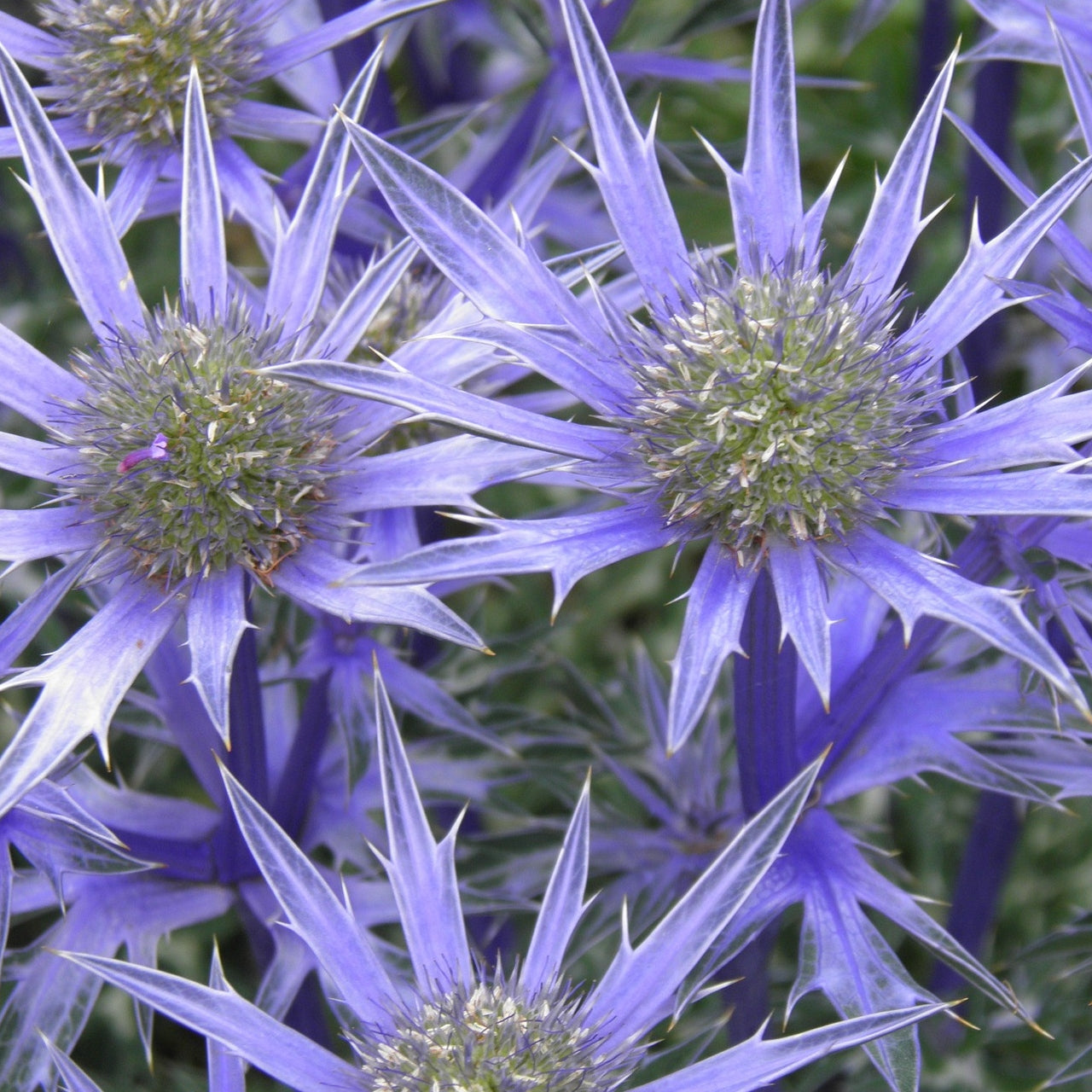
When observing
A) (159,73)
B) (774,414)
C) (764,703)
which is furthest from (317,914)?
(159,73)

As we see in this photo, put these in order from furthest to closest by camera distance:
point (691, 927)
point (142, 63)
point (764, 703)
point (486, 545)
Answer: point (142, 63), point (764, 703), point (691, 927), point (486, 545)

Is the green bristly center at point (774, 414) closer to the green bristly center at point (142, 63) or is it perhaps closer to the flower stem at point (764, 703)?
the flower stem at point (764, 703)

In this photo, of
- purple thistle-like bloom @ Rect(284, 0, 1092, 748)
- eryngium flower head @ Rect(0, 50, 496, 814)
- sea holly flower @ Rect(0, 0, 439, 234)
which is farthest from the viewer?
sea holly flower @ Rect(0, 0, 439, 234)

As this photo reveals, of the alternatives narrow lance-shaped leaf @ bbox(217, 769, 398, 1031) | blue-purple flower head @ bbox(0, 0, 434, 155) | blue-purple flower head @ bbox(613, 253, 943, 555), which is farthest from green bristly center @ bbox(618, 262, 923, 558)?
blue-purple flower head @ bbox(0, 0, 434, 155)

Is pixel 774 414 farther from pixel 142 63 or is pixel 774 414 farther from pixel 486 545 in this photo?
pixel 142 63

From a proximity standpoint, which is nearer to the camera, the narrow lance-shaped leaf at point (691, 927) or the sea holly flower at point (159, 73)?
the narrow lance-shaped leaf at point (691, 927)

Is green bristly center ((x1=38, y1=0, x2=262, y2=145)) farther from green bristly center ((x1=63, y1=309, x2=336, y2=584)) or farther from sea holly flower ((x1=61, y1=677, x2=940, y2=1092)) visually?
sea holly flower ((x1=61, y1=677, x2=940, y2=1092))

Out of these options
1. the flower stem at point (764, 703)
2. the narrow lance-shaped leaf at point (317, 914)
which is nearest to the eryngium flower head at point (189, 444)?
the narrow lance-shaped leaf at point (317, 914)
